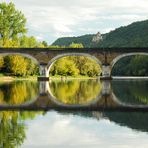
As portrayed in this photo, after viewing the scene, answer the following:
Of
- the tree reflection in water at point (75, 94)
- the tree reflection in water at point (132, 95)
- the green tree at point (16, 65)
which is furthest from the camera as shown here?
the green tree at point (16, 65)

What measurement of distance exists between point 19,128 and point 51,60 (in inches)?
2040

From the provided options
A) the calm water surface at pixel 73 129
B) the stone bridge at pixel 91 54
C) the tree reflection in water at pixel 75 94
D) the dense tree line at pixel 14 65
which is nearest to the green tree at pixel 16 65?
the dense tree line at pixel 14 65

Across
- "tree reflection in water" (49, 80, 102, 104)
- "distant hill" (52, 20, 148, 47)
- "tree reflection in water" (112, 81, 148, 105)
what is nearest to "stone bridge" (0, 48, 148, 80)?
"tree reflection in water" (49, 80, 102, 104)

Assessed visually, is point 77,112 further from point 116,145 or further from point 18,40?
point 18,40

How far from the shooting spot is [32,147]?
10586 mm

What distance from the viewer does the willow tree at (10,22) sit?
74062 millimetres

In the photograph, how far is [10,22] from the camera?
75250mm

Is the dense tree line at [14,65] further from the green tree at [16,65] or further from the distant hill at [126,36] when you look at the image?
the distant hill at [126,36]

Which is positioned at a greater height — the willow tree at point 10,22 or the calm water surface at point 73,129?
the willow tree at point 10,22

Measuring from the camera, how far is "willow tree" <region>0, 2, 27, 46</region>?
243 ft

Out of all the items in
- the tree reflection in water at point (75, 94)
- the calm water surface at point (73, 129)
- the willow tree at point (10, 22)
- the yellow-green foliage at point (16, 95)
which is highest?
the willow tree at point (10, 22)

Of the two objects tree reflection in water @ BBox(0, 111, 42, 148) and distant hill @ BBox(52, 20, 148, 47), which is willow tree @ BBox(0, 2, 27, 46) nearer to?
tree reflection in water @ BBox(0, 111, 42, 148)

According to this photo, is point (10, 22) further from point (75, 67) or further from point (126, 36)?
point (126, 36)

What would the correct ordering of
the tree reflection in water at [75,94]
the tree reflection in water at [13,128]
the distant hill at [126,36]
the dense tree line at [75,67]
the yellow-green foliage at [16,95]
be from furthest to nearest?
the distant hill at [126,36], the dense tree line at [75,67], the tree reflection in water at [75,94], the yellow-green foliage at [16,95], the tree reflection in water at [13,128]
